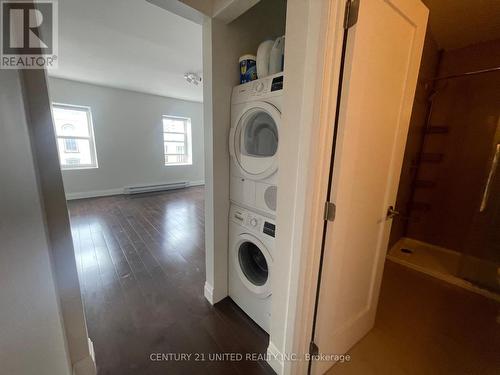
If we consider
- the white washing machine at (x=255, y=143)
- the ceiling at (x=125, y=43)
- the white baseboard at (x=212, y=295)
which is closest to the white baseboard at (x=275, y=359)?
the white baseboard at (x=212, y=295)

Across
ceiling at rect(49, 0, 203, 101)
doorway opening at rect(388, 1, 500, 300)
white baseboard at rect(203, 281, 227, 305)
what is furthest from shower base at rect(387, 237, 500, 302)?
ceiling at rect(49, 0, 203, 101)

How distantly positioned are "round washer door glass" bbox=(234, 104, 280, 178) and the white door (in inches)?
18.0

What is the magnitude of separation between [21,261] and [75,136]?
4714 mm

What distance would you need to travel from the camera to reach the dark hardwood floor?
1.21 meters

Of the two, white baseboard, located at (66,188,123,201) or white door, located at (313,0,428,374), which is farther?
white baseboard, located at (66,188,123,201)

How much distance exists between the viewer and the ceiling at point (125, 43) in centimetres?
175

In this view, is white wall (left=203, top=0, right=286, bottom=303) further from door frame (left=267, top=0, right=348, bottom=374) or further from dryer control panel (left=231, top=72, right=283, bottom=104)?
door frame (left=267, top=0, right=348, bottom=374)

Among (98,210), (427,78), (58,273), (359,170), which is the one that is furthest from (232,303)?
(98,210)

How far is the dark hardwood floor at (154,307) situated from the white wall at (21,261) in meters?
0.55

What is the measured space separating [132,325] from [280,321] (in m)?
1.08

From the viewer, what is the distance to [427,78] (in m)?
2.26

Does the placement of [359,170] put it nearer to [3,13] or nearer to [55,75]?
[3,13]

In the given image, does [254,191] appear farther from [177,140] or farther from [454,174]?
[177,140]

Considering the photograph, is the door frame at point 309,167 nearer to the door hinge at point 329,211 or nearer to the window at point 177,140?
Result: the door hinge at point 329,211
